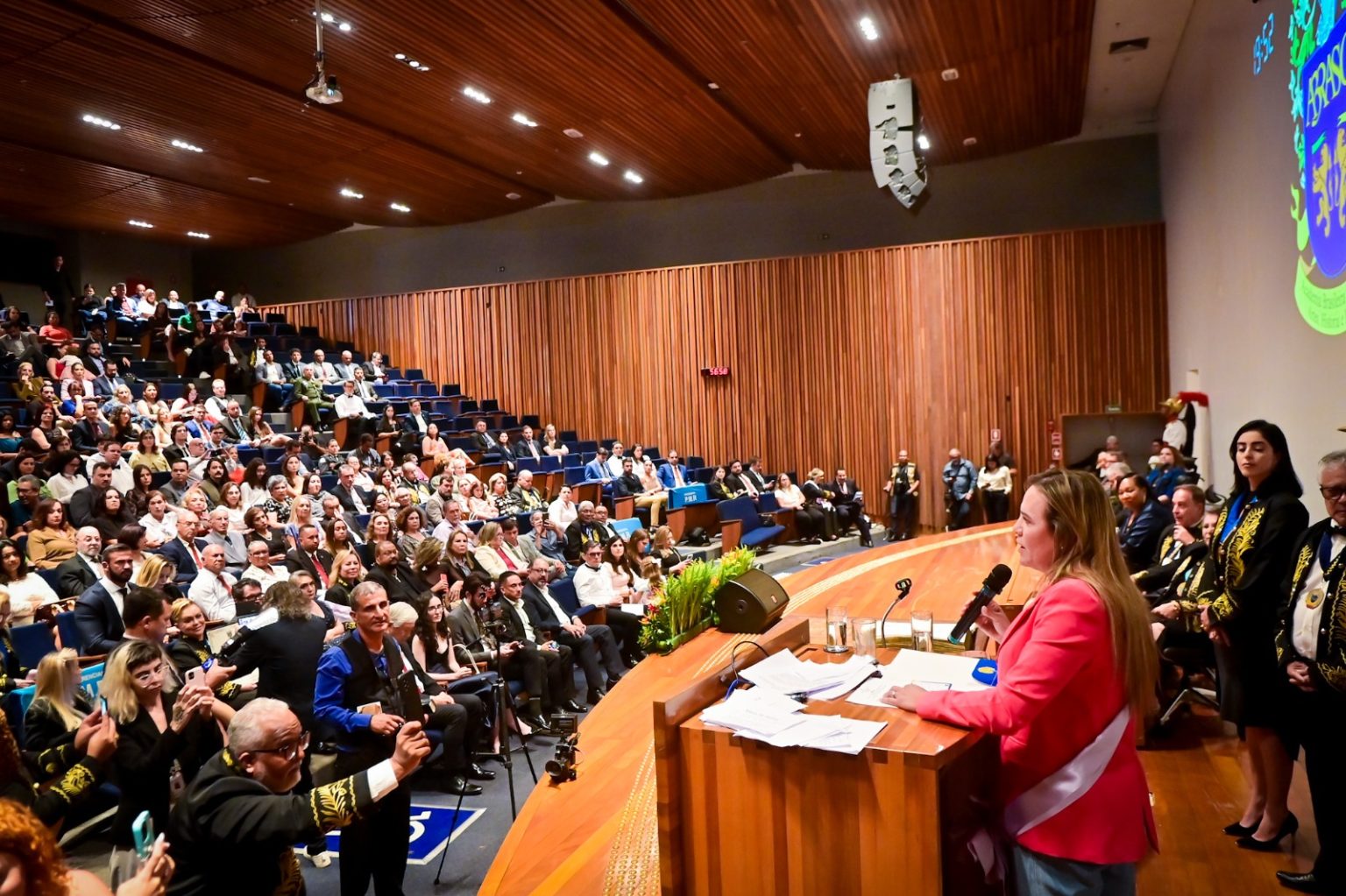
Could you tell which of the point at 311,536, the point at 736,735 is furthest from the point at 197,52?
the point at 736,735

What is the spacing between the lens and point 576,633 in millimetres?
5691

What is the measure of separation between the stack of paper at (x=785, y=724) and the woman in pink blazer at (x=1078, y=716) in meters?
0.14

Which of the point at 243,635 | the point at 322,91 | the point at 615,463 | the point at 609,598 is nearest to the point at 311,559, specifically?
the point at 243,635

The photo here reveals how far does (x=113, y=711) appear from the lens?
2.80 meters

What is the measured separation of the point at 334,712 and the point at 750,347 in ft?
33.9

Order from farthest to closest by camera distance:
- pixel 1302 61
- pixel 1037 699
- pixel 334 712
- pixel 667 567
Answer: pixel 667 567
pixel 1302 61
pixel 334 712
pixel 1037 699

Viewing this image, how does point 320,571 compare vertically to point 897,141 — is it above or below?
below

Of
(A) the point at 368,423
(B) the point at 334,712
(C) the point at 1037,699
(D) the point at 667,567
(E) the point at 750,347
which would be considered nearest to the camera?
(C) the point at 1037,699

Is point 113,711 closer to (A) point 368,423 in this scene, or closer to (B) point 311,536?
(B) point 311,536

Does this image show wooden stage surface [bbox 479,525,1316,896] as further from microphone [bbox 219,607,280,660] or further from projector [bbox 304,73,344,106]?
projector [bbox 304,73,344,106]

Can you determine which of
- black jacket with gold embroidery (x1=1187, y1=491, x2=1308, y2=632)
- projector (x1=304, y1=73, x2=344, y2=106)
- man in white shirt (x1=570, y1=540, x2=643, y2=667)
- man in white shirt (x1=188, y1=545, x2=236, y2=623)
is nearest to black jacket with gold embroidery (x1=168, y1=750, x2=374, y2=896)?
black jacket with gold embroidery (x1=1187, y1=491, x2=1308, y2=632)

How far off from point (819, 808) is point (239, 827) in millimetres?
1223

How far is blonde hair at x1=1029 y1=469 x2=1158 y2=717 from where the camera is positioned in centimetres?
142

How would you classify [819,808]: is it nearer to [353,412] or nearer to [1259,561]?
[1259,561]
